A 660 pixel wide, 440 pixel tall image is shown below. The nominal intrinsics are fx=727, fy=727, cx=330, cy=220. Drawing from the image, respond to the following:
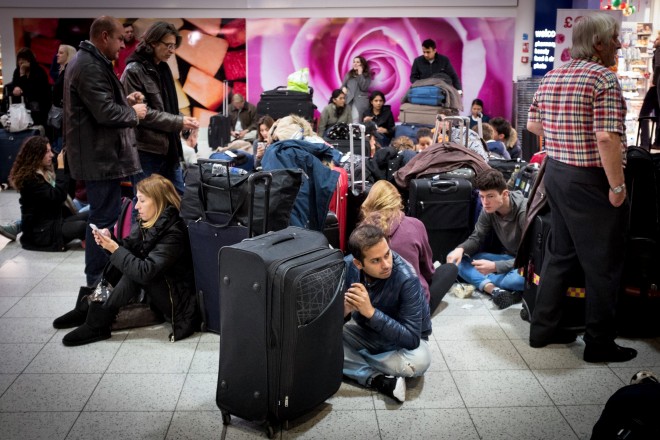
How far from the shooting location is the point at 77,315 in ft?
13.6

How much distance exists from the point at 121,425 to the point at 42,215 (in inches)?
126

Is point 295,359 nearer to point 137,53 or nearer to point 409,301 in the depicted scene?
point 409,301

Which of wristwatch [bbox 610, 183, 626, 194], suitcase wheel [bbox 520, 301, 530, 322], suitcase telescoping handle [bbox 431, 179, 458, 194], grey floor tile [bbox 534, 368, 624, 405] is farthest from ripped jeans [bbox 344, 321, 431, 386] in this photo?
suitcase telescoping handle [bbox 431, 179, 458, 194]

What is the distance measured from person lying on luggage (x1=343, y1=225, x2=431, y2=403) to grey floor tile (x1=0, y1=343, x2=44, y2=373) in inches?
64.4

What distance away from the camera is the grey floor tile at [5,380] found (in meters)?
3.39

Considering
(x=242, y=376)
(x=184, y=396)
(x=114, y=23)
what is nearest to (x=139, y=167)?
(x=114, y=23)

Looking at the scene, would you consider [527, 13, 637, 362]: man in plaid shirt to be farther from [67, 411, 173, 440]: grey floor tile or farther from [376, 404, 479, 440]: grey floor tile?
[67, 411, 173, 440]: grey floor tile

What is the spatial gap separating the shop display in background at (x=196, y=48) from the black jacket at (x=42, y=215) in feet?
19.4

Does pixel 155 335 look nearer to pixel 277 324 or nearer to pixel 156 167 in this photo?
pixel 156 167

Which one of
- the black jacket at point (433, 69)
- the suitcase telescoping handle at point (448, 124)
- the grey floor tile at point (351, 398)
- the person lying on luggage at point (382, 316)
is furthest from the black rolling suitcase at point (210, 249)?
the black jacket at point (433, 69)

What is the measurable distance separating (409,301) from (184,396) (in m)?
1.10

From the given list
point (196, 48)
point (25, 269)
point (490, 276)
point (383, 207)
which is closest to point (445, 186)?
point (490, 276)

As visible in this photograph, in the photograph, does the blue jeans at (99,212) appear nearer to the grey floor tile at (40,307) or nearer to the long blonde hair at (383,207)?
the grey floor tile at (40,307)

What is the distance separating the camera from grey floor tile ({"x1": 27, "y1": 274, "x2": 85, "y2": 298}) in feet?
15.4
